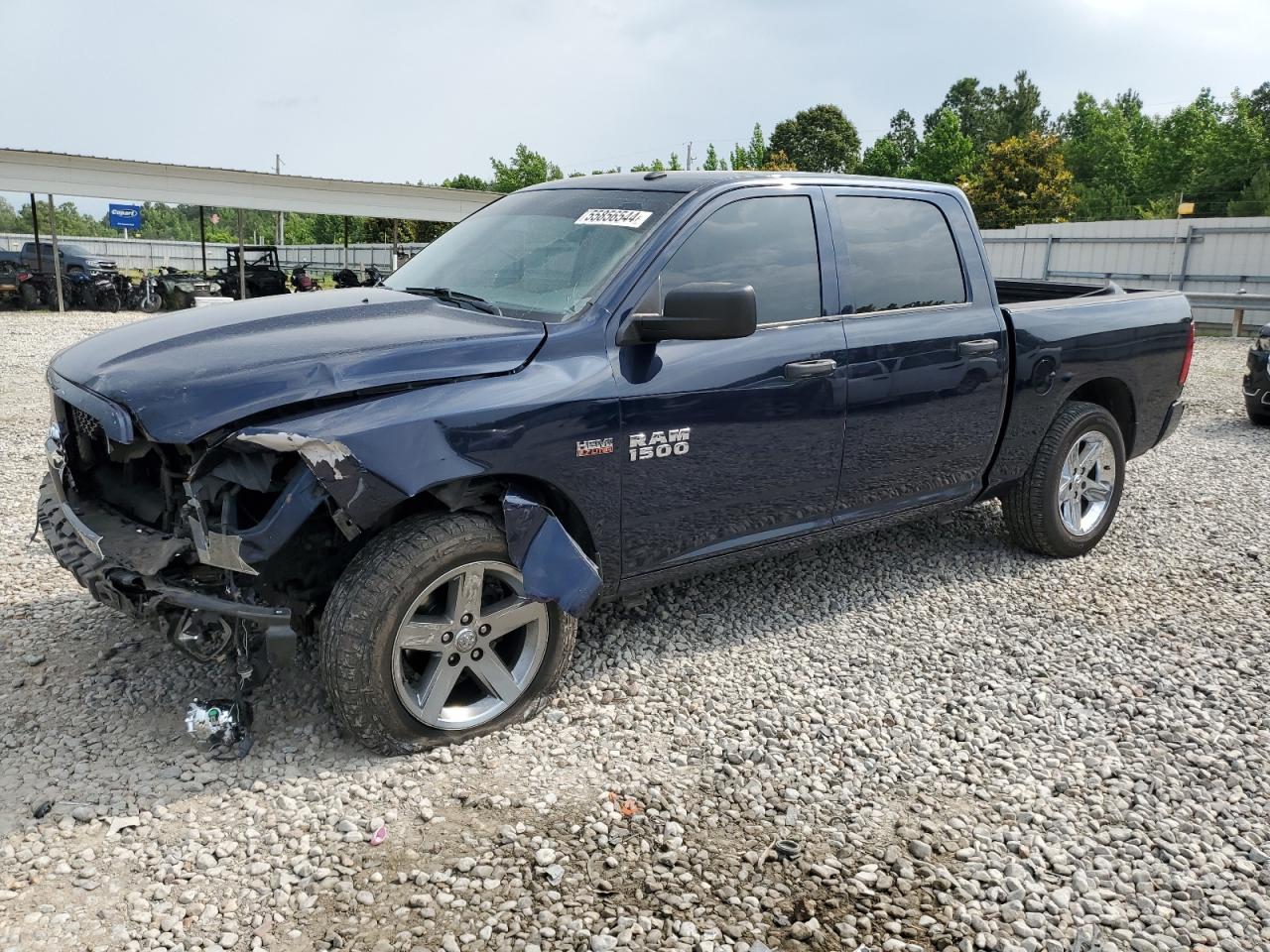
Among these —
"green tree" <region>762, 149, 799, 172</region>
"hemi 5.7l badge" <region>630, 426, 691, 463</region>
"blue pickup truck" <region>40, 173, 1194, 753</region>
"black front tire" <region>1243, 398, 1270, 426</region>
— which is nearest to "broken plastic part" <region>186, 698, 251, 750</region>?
"blue pickup truck" <region>40, 173, 1194, 753</region>

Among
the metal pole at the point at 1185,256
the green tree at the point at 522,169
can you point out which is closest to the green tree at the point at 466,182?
the green tree at the point at 522,169

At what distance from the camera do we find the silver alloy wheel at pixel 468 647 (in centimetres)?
318

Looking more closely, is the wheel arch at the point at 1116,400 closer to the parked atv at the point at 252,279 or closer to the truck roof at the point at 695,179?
the truck roof at the point at 695,179

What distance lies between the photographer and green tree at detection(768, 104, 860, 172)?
64.7m

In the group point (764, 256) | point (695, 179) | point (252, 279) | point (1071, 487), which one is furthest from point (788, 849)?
point (252, 279)

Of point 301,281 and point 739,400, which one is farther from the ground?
point 301,281

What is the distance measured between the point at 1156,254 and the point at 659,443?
25501 mm

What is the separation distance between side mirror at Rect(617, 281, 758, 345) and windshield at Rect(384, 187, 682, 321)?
0.36 m

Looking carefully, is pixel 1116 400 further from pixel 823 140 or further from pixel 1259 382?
pixel 823 140

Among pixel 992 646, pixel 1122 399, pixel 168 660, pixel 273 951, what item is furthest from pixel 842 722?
pixel 1122 399

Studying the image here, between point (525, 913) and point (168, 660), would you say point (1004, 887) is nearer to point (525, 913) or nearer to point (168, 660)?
point (525, 913)

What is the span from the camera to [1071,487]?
213 inches

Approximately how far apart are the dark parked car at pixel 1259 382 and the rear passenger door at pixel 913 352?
6479mm

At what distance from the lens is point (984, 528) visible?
19.7 feet
